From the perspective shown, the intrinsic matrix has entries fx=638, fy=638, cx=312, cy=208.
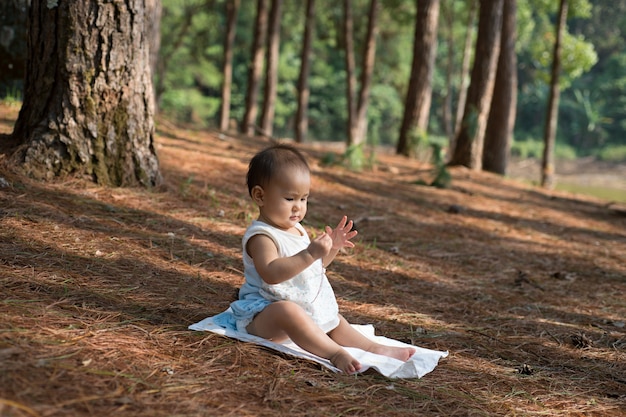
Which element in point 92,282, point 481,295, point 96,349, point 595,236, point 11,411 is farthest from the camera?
point 595,236

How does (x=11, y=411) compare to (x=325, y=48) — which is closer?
(x=11, y=411)

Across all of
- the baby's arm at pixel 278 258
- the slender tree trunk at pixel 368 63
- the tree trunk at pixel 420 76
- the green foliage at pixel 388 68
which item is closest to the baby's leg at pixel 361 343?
the baby's arm at pixel 278 258

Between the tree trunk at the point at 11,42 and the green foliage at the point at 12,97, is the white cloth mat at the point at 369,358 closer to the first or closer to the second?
the green foliage at the point at 12,97

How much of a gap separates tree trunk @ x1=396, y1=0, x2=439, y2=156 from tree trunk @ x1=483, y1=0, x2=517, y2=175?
1250 millimetres

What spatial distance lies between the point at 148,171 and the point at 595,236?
484 centimetres

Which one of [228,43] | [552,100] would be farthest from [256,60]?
[552,100]

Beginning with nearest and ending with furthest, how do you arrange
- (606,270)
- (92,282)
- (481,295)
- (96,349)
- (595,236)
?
(96,349) → (92,282) → (481,295) → (606,270) → (595,236)

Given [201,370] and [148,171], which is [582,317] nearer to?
[201,370]

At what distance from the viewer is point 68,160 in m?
4.64

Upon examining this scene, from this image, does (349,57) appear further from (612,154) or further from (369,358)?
(612,154)

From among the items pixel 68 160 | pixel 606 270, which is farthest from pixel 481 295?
pixel 68 160

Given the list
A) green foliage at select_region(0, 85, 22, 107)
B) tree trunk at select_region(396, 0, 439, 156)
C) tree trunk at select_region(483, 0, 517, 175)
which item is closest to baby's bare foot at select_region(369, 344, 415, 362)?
green foliage at select_region(0, 85, 22, 107)

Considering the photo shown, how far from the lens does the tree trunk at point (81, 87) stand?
454 centimetres

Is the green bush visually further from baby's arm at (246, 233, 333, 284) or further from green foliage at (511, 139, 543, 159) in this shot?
baby's arm at (246, 233, 333, 284)
